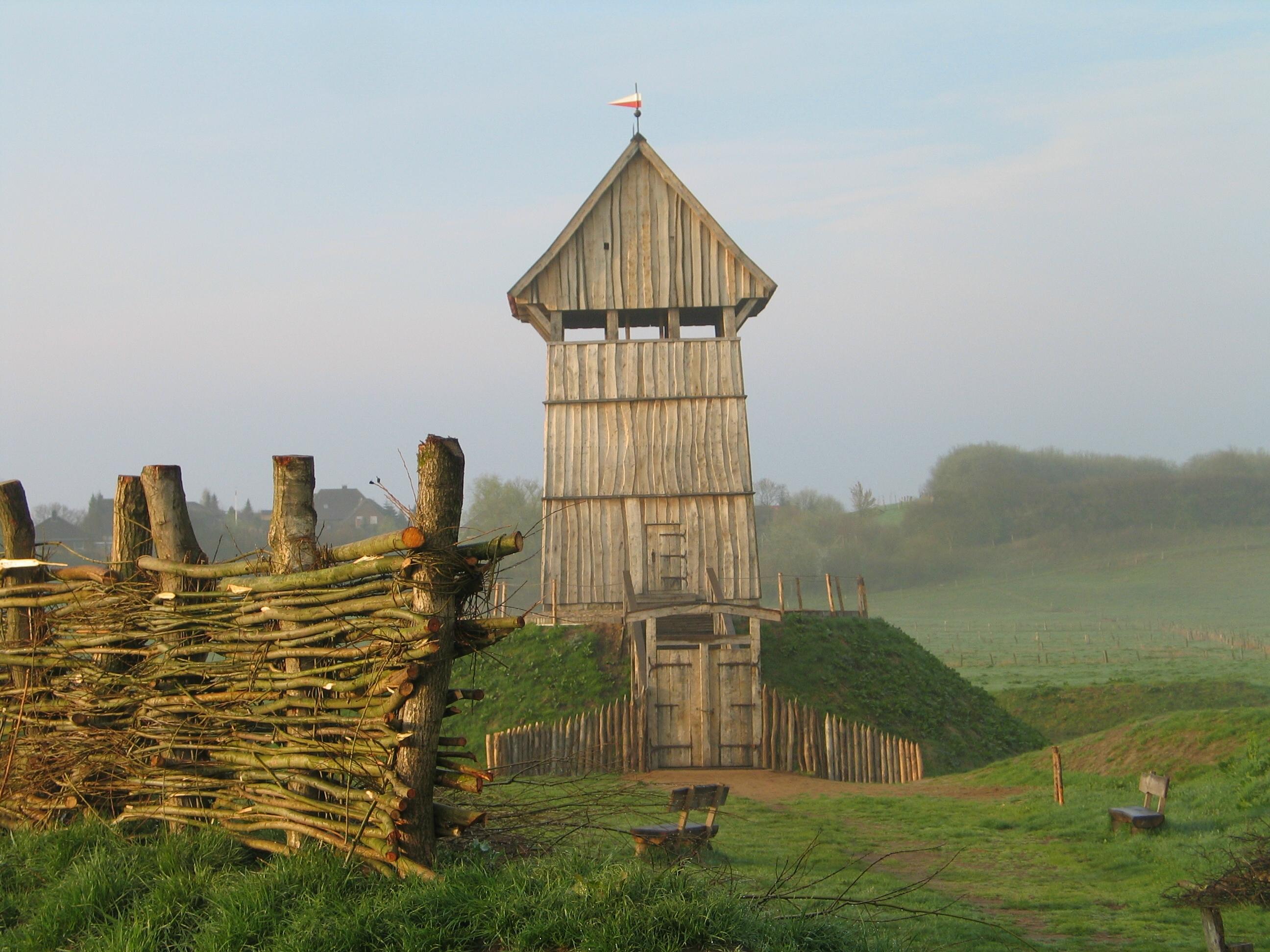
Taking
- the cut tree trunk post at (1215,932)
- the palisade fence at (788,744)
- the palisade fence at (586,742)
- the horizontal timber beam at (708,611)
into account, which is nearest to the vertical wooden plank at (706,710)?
the horizontal timber beam at (708,611)

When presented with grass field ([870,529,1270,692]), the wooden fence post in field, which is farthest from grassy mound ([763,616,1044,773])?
grass field ([870,529,1270,692])

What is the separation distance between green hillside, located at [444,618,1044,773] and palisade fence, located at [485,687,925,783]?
1203 mm

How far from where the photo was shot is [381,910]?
19.4ft

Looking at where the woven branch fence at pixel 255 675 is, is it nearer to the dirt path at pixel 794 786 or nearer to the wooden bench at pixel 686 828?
the wooden bench at pixel 686 828

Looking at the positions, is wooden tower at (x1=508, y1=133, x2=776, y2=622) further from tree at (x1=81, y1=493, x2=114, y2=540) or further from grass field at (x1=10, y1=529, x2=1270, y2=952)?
tree at (x1=81, y1=493, x2=114, y2=540)

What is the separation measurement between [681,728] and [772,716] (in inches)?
70.1

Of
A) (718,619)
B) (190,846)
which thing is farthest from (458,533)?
(718,619)

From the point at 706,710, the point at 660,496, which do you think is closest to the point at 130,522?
the point at 706,710

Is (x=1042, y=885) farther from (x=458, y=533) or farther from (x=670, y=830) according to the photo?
(x=458, y=533)

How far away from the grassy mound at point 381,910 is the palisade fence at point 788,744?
45.9 feet

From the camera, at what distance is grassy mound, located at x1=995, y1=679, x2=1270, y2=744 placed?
29859mm

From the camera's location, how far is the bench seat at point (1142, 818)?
14.0 m

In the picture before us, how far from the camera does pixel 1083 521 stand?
347 feet

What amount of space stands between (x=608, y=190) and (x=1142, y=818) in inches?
716
